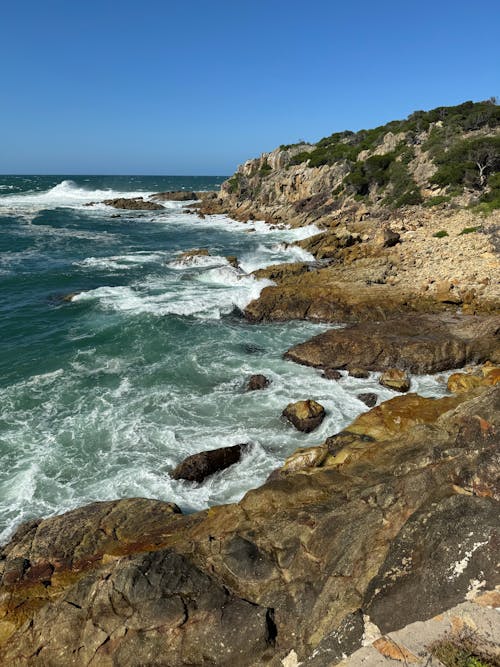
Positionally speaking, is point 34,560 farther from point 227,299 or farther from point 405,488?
point 227,299

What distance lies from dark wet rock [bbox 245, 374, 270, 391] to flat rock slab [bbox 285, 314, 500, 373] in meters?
2.55

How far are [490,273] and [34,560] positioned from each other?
80.6 feet

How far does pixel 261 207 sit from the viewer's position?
66875 mm

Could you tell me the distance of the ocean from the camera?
12.9 metres

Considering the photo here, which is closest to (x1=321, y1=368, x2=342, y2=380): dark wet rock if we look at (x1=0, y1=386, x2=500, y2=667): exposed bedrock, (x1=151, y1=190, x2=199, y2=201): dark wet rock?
(x1=0, y1=386, x2=500, y2=667): exposed bedrock

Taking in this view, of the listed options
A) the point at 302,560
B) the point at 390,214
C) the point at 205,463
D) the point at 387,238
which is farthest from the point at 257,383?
the point at 390,214

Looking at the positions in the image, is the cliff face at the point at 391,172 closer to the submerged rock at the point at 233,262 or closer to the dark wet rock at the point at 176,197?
the submerged rock at the point at 233,262

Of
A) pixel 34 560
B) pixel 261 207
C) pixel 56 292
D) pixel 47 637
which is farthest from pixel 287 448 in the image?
pixel 261 207

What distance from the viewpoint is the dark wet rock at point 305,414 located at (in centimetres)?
1467

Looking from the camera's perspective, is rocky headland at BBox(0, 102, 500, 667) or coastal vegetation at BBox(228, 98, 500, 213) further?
coastal vegetation at BBox(228, 98, 500, 213)

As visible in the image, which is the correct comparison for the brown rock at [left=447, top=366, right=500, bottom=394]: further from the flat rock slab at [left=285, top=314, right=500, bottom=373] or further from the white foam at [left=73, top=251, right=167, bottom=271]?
the white foam at [left=73, top=251, right=167, bottom=271]

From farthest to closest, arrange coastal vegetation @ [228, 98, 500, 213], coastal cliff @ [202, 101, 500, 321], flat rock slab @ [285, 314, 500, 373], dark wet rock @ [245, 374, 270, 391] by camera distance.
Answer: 1. coastal vegetation @ [228, 98, 500, 213]
2. coastal cliff @ [202, 101, 500, 321]
3. flat rock slab @ [285, 314, 500, 373]
4. dark wet rock @ [245, 374, 270, 391]

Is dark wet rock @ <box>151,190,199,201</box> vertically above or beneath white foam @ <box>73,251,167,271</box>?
above

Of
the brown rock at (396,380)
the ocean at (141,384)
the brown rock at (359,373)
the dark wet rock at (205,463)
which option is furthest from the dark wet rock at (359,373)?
the dark wet rock at (205,463)
